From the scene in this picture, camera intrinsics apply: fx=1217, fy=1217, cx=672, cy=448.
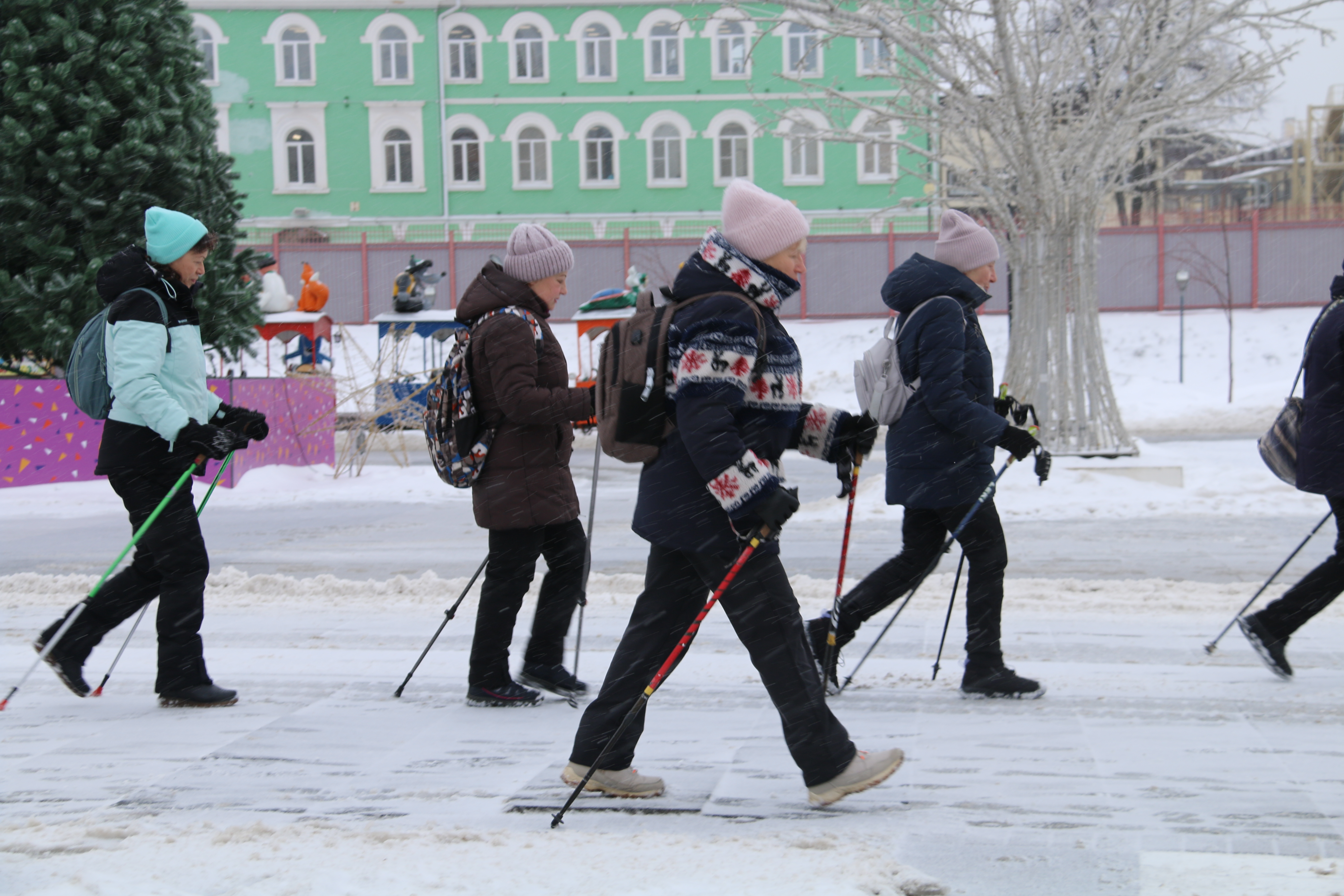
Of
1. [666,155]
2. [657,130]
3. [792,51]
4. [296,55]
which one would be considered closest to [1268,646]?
[792,51]

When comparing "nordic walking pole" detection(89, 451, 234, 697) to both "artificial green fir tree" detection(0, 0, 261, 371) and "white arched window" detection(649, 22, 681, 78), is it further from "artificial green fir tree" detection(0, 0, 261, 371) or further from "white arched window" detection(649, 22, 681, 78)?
"white arched window" detection(649, 22, 681, 78)

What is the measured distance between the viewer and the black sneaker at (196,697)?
435 cm

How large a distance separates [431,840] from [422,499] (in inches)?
339

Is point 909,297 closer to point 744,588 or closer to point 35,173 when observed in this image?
point 744,588

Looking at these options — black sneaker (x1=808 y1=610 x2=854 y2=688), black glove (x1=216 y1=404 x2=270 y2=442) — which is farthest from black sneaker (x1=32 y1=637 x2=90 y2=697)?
black sneaker (x1=808 y1=610 x2=854 y2=688)

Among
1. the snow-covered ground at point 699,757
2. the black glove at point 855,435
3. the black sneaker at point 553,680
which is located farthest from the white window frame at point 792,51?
the black glove at point 855,435

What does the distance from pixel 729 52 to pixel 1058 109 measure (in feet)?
82.7

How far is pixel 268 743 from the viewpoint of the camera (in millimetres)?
3908

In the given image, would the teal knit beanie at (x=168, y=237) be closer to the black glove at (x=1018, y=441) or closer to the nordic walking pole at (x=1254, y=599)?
the black glove at (x=1018, y=441)

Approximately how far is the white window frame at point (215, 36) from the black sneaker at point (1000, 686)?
116 ft

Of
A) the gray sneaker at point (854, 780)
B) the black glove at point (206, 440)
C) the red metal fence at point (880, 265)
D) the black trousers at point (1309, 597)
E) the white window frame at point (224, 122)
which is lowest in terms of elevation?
the gray sneaker at point (854, 780)

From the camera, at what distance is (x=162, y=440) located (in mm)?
4254

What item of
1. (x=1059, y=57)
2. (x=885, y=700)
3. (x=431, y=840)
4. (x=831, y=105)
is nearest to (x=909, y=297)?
(x=885, y=700)

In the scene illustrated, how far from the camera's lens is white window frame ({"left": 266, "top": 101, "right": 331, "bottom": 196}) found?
35.2 meters
